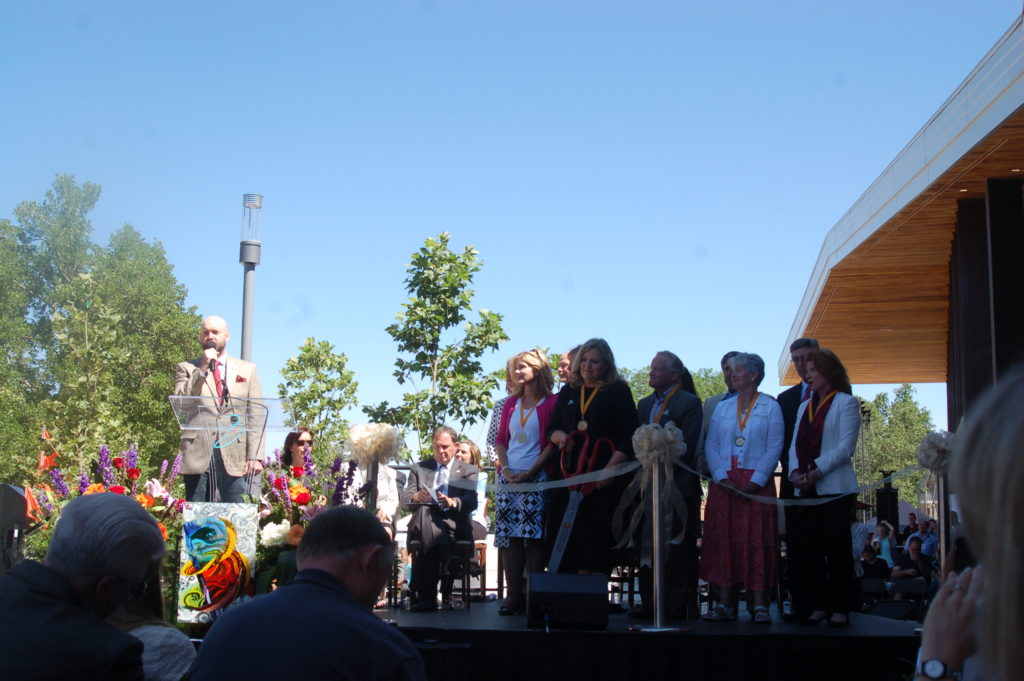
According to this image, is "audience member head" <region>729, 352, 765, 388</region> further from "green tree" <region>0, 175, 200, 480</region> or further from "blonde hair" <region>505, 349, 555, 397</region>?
"green tree" <region>0, 175, 200, 480</region>

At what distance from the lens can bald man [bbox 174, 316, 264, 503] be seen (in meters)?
7.08

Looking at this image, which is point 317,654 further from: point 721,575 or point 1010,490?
point 721,575

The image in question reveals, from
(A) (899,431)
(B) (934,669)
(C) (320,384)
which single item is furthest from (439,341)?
(A) (899,431)

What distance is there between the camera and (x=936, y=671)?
175 cm

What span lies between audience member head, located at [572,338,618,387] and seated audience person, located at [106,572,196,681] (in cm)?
423

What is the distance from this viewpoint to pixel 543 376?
280 inches

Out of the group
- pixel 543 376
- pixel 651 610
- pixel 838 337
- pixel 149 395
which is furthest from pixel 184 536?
pixel 149 395

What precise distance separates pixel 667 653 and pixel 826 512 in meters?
1.49

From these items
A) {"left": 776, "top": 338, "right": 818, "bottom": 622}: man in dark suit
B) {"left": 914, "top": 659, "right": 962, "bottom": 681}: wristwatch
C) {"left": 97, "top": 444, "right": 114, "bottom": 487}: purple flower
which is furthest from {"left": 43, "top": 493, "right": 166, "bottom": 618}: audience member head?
{"left": 776, "top": 338, "right": 818, "bottom": 622}: man in dark suit

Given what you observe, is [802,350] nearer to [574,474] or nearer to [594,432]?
[594,432]

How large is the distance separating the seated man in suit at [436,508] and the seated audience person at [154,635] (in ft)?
15.4

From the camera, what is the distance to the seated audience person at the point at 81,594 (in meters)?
2.22

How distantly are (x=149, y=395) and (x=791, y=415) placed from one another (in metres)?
26.9

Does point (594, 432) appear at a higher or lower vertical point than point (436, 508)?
higher
